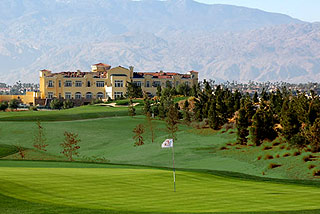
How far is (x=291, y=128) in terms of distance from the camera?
181 feet

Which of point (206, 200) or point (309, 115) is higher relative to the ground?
point (309, 115)

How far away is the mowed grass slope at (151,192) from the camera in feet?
79.4

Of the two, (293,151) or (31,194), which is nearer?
(31,194)

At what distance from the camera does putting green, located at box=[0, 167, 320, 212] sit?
79.7 ft

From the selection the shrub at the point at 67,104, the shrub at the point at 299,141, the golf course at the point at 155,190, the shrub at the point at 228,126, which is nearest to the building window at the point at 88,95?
the shrub at the point at 67,104

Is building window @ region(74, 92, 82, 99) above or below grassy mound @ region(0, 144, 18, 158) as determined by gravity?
above

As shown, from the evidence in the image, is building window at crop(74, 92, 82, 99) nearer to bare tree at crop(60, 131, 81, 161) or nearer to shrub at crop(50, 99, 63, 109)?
shrub at crop(50, 99, 63, 109)

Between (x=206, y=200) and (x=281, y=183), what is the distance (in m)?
9.34

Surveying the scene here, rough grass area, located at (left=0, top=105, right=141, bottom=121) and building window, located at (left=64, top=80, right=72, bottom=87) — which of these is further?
building window, located at (left=64, top=80, right=72, bottom=87)

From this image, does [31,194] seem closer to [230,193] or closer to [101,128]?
[230,193]

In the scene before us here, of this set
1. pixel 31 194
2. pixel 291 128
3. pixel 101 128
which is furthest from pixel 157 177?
pixel 101 128

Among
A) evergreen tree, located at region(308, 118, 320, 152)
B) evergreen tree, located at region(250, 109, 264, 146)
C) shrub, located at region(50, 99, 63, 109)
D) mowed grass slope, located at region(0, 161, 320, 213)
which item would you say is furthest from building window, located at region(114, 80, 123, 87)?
mowed grass slope, located at region(0, 161, 320, 213)

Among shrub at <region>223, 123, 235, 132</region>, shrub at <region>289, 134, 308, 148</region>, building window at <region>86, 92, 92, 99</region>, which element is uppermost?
building window at <region>86, 92, 92, 99</region>

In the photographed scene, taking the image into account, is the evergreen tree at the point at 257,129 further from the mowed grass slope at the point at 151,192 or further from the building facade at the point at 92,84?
the building facade at the point at 92,84
